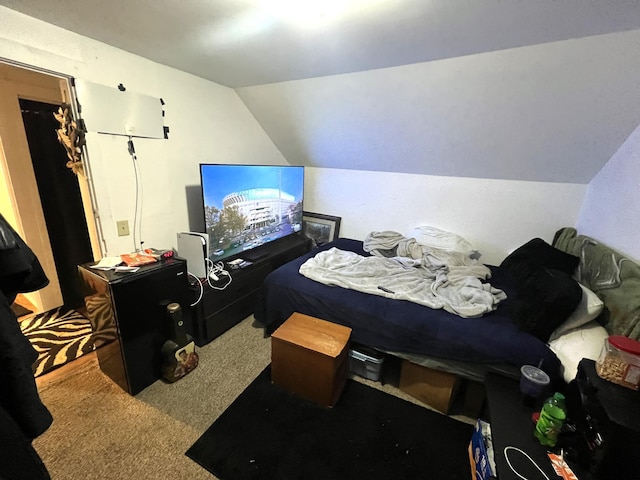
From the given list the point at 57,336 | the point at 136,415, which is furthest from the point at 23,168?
the point at 136,415

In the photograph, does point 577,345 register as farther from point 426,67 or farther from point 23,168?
point 23,168

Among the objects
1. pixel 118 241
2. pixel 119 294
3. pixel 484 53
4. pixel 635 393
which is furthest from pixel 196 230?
pixel 635 393

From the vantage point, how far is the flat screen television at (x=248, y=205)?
233cm

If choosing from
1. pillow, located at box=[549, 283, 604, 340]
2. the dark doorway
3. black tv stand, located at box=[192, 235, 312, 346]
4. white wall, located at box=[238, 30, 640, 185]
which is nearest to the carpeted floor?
black tv stand, located at box=[192, 235, 312, 346]

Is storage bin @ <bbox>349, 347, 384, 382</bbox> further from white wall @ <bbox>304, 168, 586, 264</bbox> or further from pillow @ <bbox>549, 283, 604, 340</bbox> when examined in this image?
white wall @ <bbox>304, 168, 586, 264</bbox>

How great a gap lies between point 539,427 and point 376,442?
0.81 m

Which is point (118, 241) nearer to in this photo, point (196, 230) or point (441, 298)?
point (196, 230)

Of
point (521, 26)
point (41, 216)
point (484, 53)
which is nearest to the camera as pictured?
point (521, 26)

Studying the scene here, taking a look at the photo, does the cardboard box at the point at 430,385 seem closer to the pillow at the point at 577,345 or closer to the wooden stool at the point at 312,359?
the wooden stool at the point at 312,359

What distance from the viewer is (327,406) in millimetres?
1759

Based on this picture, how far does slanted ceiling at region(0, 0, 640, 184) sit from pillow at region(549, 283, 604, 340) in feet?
4.29

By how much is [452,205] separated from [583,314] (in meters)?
1.69

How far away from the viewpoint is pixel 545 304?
5.00 feet

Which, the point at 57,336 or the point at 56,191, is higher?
the point at 56,191
